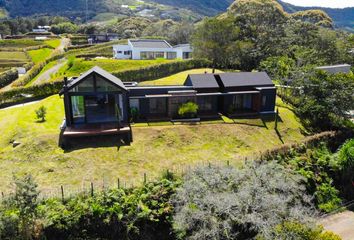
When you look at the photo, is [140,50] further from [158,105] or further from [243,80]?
[158,105]

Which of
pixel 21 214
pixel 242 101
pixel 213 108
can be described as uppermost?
pixel 242 101

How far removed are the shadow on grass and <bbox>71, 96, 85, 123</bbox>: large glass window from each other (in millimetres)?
1988

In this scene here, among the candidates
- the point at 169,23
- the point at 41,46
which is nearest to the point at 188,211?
the point at 41,46

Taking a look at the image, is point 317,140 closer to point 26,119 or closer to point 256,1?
point 26,119

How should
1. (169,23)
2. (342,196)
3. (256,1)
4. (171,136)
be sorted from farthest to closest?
(169,23) < (256,1) < (171,136) < (342,196)

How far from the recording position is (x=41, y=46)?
240ft

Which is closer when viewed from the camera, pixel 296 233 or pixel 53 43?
pixel 296 233

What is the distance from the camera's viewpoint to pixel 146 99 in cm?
2450

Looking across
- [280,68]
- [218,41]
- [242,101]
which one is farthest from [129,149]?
[218,41]

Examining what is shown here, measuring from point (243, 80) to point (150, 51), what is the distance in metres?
30.4

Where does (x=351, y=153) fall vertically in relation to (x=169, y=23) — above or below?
below

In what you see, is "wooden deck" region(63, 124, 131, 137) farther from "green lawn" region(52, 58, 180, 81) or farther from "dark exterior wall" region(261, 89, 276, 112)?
"green lawn" region(52, 58, 180, 81)

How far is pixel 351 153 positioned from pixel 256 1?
175 ft

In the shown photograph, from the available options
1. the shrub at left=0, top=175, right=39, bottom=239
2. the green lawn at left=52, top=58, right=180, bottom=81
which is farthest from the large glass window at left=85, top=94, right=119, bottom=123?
the green lawn at left=52, top=58, right=180, bottom=81
